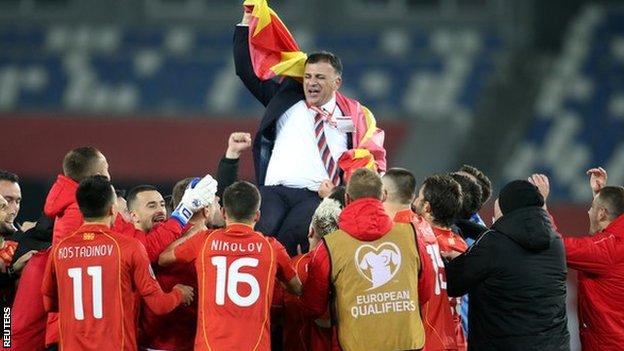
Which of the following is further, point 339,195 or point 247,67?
point 247,67

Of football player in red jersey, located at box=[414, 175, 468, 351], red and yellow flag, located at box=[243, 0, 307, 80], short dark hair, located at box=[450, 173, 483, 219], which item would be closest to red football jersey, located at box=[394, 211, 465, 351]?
football player in red jersey, located at box=[414, 175, 468, 351]

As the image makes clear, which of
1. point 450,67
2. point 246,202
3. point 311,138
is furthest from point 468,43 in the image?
point 246,202

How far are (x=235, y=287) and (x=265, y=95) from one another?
210cm

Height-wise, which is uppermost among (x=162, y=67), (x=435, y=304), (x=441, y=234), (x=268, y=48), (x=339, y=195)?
(x=162, y=67)

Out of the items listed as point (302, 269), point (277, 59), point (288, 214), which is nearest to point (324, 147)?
point (288, 214)

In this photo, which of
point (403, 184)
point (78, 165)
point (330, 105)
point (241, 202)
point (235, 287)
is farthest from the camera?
point (330, 105)

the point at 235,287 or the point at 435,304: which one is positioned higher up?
the point at 235,287

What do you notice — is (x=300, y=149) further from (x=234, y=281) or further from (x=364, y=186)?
(x=234, y=281)

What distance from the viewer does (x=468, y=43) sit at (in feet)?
70.4

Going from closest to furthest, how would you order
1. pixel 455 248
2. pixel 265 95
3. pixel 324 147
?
pixel 455 248 < pixel 324 147 < pixel 265 95

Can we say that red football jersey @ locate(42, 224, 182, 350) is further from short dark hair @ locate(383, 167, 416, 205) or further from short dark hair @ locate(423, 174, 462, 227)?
short dark hair @ locate(423, 174, 462, 227)

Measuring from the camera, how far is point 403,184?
7414mm

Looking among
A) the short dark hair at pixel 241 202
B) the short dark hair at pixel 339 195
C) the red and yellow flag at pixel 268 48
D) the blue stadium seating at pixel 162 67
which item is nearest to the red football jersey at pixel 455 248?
the short dark hair at pixel 339 195

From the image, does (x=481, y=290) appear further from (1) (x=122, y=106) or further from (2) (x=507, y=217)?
(1) (x=122, y=106)
